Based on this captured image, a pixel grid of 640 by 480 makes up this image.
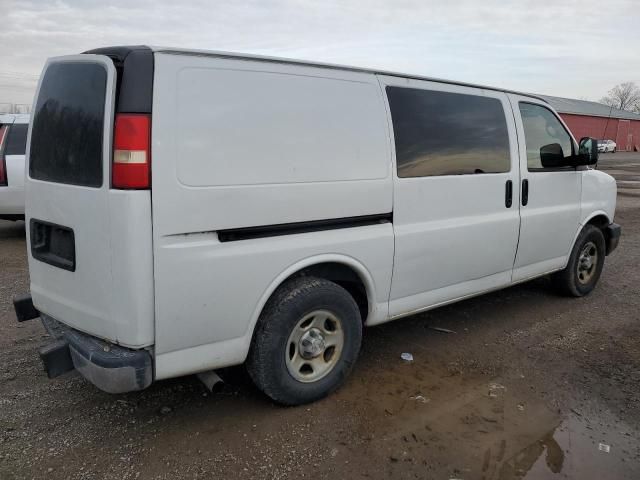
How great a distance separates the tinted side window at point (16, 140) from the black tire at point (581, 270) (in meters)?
7.28

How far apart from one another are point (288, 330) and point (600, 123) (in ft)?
198

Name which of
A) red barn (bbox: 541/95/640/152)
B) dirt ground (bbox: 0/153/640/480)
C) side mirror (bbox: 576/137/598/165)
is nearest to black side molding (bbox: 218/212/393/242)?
dirt ground (bbox: 0/153/640/480)

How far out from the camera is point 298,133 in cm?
308

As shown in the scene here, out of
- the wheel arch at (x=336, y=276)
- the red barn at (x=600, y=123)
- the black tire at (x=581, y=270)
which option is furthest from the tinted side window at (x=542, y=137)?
the red barn at (x=600, y=123)

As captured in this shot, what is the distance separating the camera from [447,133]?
399cm

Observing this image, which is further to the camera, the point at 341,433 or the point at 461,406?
the point at 461,406

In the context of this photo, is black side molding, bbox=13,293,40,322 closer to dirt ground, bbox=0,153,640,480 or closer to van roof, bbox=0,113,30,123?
dirt ground, bbox=0,153,640,480

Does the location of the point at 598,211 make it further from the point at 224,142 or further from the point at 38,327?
the point at 38,327

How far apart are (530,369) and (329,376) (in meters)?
1.59

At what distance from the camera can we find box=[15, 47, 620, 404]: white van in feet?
8.59

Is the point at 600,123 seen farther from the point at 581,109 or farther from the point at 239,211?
the point at 239,211

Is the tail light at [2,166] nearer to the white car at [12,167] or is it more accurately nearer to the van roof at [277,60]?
the white car at [12,167]

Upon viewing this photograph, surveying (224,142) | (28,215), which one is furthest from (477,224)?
(28,215)

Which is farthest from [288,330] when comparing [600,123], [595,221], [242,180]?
[600,123]
